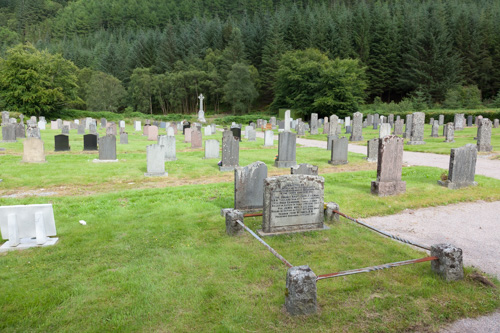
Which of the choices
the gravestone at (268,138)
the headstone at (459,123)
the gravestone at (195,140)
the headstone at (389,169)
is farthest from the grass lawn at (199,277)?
the headstone at (459,123)

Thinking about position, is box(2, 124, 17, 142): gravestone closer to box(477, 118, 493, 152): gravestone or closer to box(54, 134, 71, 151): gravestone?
box(54, 134, 71, 151): gravestone

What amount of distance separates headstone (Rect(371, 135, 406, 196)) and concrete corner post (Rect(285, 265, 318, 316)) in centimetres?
622

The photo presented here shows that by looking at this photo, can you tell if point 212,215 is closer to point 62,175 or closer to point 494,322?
point 494,322

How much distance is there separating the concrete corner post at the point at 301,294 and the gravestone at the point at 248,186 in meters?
3.86

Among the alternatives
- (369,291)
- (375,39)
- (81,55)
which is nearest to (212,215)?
(369,291)

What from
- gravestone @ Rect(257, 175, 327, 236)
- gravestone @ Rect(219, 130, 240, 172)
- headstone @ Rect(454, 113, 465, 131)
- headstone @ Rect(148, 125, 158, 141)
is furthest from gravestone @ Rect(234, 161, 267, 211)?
headstone @ Rect(454, 113, 465, 131)

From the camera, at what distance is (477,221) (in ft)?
25.5

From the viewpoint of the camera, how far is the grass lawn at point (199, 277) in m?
4.00

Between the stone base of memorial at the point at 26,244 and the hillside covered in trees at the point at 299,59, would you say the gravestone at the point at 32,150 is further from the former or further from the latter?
the hillside covered in trees at the point at 299,59

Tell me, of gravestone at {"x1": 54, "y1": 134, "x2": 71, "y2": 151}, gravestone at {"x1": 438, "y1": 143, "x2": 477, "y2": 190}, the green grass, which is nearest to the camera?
the green grass

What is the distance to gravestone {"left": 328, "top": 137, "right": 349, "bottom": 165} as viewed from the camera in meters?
15.3

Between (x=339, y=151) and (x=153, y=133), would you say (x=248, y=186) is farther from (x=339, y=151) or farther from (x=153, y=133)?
(x=153, y=133)

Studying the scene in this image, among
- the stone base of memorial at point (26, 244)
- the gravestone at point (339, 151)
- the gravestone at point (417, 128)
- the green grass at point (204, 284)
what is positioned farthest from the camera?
the gravestone at point (417, 128)

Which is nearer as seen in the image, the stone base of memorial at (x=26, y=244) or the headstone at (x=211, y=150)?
the stone base of memorial at (x=26, y=244)
